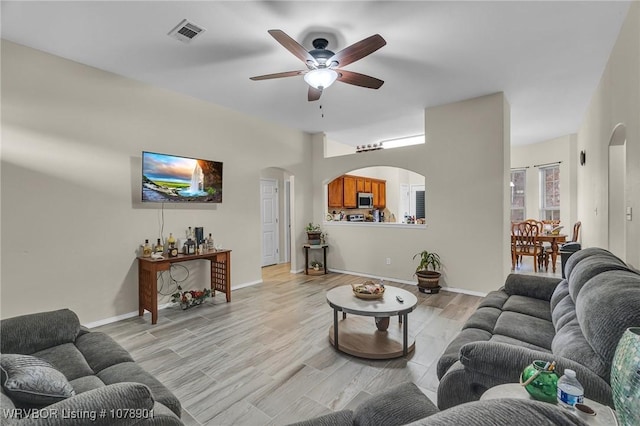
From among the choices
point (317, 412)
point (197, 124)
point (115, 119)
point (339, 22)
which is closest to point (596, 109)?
point (339, 22)

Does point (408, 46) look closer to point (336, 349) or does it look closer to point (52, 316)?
point (336, 349)

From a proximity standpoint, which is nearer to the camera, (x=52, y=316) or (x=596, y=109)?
(x=52, y=316)

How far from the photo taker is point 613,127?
10.1 feet

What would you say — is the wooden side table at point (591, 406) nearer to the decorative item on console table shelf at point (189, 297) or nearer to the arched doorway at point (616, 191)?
the arched doorway at point (616, 191)

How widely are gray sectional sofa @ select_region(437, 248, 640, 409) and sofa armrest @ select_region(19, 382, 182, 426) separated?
1392 millimetres

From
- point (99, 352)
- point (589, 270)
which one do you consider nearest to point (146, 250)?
point (99, 352)

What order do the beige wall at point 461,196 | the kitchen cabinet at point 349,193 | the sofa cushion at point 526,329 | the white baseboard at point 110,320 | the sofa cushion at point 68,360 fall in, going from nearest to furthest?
the sofa cushion at point 68,360, the sofa cushion at point 526,329, the white baseboard at point 110,320, the beige wall at point 461,196, the kitchen cabinet at point 349,193

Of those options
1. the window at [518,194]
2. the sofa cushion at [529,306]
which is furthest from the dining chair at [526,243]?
the sofa cushion at [529,306]

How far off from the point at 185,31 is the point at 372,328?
11.4 ft

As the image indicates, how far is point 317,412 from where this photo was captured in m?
1.96

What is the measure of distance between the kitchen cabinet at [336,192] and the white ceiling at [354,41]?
2670 mm

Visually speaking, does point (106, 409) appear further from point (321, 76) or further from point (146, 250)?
point (146, 250)

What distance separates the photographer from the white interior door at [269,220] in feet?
23.1

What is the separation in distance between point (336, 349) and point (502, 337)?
1.43 metres
